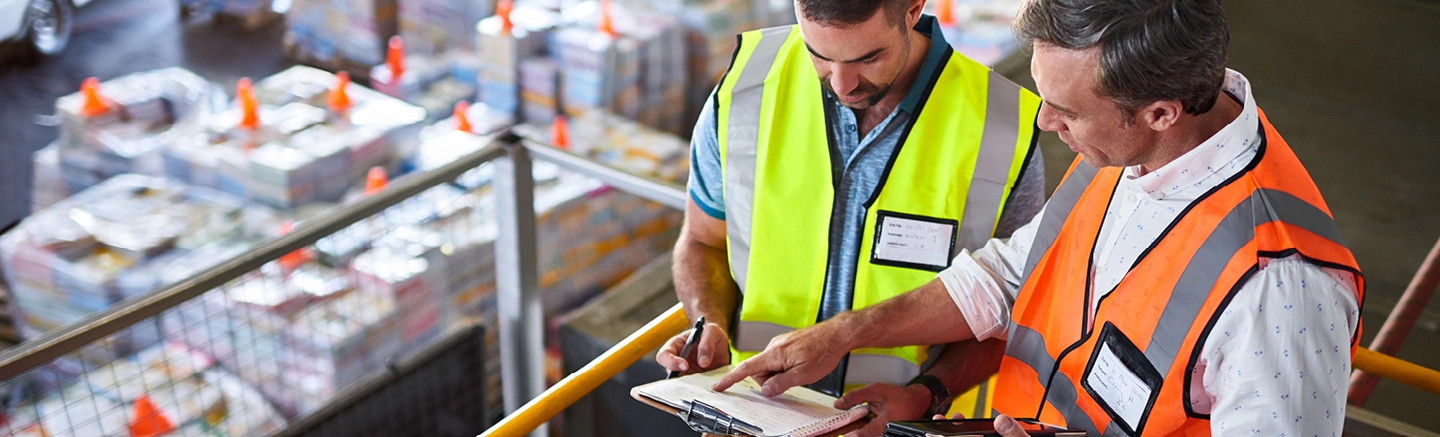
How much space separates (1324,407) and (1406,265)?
11.8 feet

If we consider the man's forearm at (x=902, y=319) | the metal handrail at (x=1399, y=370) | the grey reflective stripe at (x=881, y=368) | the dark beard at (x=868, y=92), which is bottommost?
the grey reflective stripe at (x=881, y=368)

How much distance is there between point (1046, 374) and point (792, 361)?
1.32 feet

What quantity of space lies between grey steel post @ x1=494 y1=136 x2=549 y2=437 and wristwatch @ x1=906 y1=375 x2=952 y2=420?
49.4 inches

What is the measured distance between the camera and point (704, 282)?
2.19 metres

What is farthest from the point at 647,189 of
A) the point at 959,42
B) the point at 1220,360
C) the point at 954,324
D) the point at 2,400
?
the point at 959,42

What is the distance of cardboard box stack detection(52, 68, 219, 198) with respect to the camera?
4734 mm

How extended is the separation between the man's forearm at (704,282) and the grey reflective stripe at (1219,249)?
0.90m

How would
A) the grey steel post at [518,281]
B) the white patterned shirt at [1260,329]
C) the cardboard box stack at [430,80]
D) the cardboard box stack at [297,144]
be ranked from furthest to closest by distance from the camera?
the cardboard box stack at [430,80] < the cardboard box stack at [297,144] < the grey steel post at [518,281] < the white patterned shirt at [1260,329]

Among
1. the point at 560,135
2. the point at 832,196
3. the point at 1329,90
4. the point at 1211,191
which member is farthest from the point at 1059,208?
the point at 1329,90

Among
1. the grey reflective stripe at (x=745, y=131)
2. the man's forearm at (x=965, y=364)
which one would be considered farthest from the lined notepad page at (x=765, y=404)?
the grey reflective stripe at (x=745, y=131)

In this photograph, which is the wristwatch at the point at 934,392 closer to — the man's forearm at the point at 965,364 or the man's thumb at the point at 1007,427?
the man's forearm at the point at 965,364

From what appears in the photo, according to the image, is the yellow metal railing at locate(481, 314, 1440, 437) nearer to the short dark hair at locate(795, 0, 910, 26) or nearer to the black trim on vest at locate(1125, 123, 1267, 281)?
the short dark hair at locate(795, 0, 910, 26)

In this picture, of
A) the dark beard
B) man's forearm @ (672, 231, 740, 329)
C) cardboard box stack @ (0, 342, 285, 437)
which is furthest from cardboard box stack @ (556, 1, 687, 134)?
the dark beard

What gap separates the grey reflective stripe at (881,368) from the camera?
2.11 m
